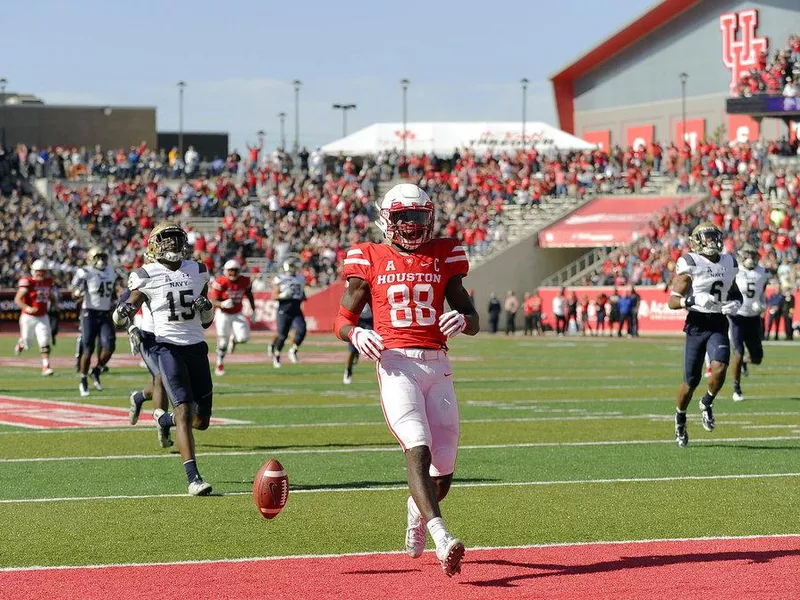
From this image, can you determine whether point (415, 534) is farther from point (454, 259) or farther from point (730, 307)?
point (730, 307)

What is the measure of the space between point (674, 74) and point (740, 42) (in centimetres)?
475

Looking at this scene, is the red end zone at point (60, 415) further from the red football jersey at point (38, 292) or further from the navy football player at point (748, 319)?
the navy football player at point (748, 319)

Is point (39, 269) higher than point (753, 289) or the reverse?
higher

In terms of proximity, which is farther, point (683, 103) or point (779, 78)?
point (683, 103)

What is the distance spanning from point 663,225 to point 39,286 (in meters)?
24.0

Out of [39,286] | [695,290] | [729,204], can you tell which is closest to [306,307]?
[729,204]

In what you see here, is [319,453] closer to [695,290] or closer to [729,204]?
[695,290]

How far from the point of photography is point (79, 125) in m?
68.1

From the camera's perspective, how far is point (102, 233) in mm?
46719

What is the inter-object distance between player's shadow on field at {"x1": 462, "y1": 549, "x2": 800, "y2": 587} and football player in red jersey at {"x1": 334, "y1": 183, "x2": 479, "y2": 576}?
0.46 metres

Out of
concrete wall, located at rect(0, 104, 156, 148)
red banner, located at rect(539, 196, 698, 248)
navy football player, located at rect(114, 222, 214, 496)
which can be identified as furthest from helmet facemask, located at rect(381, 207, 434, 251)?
concrete wall, located at rect(0, 104, 156, 148)

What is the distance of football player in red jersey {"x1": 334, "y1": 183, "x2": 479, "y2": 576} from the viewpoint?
23.2 feet

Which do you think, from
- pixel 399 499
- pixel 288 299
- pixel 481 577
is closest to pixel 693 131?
pixel 288 299

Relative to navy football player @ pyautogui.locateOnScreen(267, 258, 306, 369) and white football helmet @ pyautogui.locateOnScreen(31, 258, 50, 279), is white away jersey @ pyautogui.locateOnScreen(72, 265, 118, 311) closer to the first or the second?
white football helmet @ pyautogui.locateOnScreen(31, 258, 50, 279)
